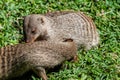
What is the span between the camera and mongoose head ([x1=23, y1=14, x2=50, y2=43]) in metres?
5.84

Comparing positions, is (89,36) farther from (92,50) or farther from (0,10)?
(0,10)

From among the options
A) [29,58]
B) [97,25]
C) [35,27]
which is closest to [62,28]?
[35,27]

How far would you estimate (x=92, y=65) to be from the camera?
5680 mm

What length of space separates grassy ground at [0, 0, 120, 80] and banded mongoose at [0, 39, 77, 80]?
0.19 metres

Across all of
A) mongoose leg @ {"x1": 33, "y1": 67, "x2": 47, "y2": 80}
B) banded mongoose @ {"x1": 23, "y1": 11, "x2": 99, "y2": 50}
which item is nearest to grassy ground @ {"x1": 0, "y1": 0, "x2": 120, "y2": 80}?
mongoose leg @ {"x1": 33, "y1": 67, "x2": 47, "y2": 80}

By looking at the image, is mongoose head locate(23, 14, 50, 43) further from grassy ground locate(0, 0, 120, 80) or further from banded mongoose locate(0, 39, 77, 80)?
banded mongoose locate(0, 39, 77, 80)

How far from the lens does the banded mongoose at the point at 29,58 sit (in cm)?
509

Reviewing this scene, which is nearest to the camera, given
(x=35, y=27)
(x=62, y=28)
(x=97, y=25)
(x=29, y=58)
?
(x=29, y=58)

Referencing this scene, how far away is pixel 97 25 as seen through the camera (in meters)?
6.73

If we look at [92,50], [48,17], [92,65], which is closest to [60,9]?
[48,17]

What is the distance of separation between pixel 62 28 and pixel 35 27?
433mm

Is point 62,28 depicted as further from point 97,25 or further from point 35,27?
point 97,25

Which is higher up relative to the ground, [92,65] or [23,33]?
[23,33]

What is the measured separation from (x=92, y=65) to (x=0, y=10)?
1.83 metres
